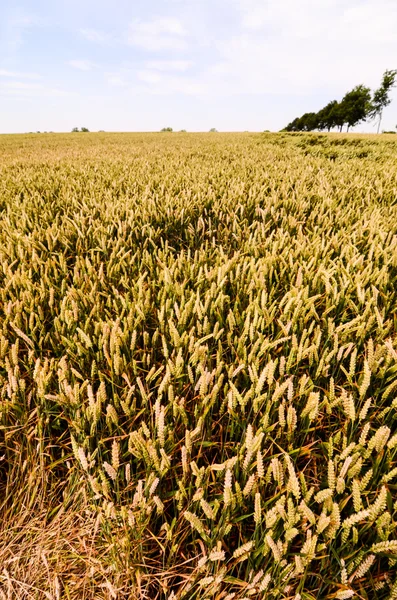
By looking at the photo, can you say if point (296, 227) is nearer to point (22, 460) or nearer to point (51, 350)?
point (51, 350)

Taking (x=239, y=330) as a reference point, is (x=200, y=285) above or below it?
above

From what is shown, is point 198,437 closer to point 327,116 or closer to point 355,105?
point 355,105

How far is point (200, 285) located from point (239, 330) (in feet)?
1.10

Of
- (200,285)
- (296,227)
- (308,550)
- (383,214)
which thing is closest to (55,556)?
(308,550)

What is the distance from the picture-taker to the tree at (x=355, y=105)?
170 feet

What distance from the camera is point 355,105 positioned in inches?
2050

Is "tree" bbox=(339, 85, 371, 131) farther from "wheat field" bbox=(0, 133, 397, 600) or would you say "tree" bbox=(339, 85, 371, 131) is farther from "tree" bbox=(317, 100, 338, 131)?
"wheat field" bbox=(0, 133, 397, 600)

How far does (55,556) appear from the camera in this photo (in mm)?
882

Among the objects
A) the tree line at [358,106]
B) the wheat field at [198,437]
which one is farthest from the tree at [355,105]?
the wheat field at [198,437]

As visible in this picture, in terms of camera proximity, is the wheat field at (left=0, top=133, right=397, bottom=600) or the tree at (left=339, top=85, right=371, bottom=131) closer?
the wheat field at (left=0, top=133, right=397, bottom=600)

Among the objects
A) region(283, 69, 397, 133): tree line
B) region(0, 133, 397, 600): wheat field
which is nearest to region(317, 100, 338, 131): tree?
region(283, 69, 397, 133): tree line

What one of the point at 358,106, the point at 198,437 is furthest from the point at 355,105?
the point at 198,437

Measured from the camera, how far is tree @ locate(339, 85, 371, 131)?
51.7 m

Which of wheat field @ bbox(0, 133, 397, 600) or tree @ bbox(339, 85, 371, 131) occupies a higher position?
tree @ bbox(339, 85, 371, 131)
